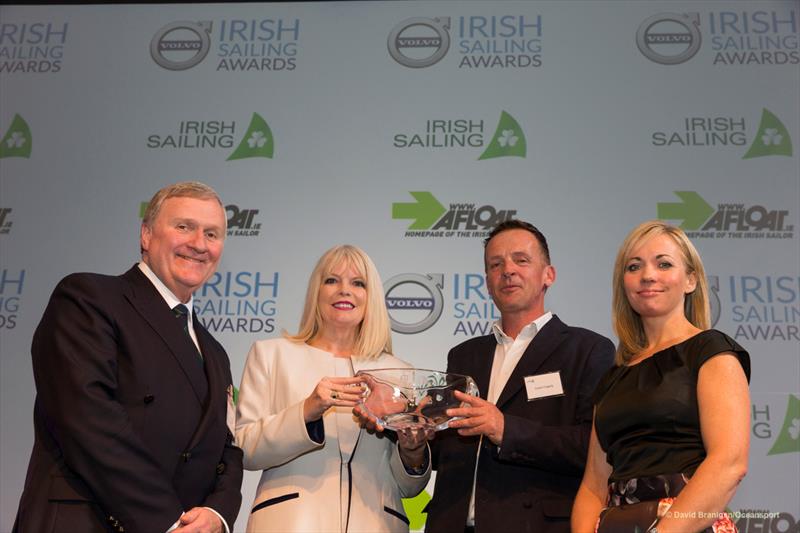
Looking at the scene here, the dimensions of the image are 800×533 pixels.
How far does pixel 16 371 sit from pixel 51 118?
1.67 meters

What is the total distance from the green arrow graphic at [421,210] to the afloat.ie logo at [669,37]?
1.66 meters

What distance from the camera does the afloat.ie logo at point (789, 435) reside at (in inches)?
159

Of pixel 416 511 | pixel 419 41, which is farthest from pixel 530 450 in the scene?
pixel 419 41

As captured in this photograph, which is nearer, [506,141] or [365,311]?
[365,311]

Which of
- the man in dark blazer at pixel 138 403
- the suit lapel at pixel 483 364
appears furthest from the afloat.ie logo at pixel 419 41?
the man in dark blazer at pixel 138 403

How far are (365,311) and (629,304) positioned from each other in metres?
1.08

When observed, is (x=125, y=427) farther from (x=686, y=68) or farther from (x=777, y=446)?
(x=686, y=68)

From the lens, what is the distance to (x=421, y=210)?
4668 mm

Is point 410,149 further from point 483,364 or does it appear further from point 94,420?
point 94,420

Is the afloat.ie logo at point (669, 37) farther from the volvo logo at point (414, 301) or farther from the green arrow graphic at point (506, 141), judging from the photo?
the volvo logo at point (414, 301)

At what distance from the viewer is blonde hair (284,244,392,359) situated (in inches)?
125

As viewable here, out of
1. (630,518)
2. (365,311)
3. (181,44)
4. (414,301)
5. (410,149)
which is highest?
(181,44)

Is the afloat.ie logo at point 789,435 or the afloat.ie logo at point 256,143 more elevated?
the afloat.ie logo at point 256,143

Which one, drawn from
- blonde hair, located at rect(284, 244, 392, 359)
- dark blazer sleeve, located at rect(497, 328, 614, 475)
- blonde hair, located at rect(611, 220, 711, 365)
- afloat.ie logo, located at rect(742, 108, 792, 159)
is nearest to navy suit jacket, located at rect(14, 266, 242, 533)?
blonde hair, located at rect(284, 244, 392, 359)
